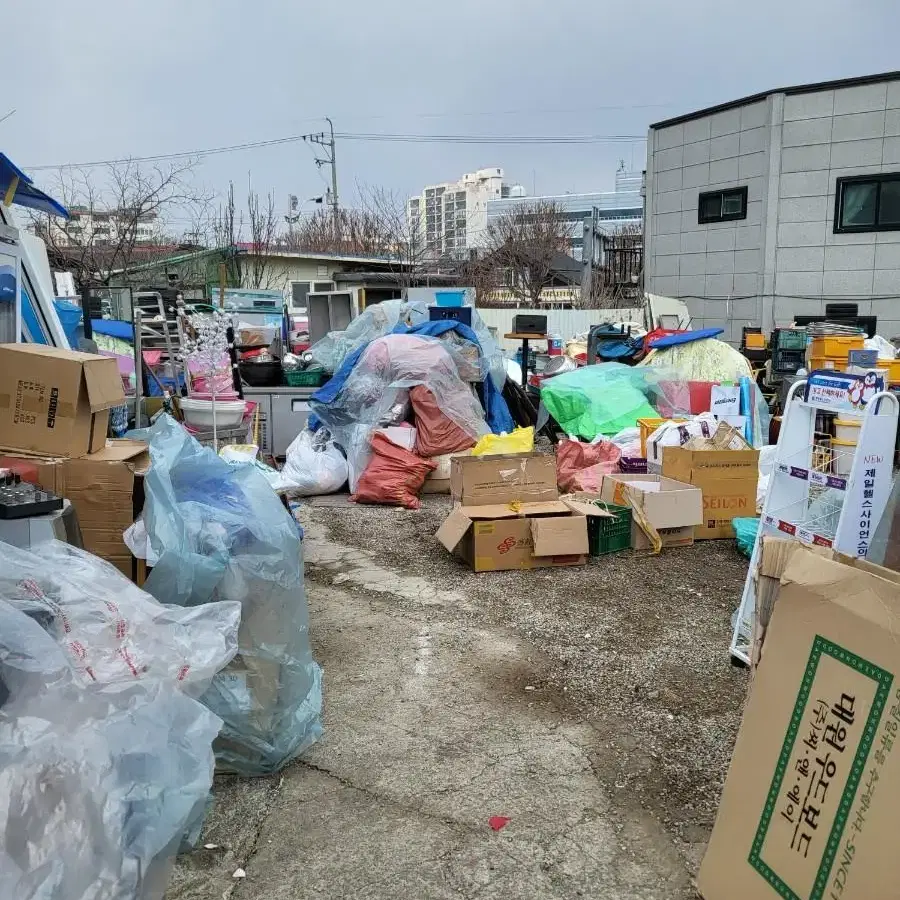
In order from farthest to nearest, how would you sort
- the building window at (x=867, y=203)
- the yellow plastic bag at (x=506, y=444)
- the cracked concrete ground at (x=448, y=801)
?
the building window at (x=867, y=203)
the yellow plastic bag at (x=506, y=444)
the cracked concrete ground at (x=448, y=801)

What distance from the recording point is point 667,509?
198 inches

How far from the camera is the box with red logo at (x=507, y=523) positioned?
4.66 metres

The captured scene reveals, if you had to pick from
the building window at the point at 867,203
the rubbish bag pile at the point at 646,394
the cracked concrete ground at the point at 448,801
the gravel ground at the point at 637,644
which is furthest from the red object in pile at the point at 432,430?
the building window at the point at 867,203

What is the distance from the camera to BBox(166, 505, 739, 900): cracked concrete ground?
205 centimetres

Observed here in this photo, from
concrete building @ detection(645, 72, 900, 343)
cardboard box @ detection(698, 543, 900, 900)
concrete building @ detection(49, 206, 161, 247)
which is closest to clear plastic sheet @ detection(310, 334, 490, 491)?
cardboard box @ detection(698, 543, 900, 900)

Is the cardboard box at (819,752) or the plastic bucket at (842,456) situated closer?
the cardboard box at (819,752)

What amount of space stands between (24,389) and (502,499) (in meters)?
2.91

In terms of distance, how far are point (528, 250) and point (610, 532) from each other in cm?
2296

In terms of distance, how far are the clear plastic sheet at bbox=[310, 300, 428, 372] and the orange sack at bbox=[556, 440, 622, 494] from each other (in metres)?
2.81

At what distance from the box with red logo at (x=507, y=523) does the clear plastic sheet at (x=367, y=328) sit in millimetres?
3787

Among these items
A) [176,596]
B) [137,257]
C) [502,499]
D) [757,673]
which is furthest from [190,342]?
[137,257]

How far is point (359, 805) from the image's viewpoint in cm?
238

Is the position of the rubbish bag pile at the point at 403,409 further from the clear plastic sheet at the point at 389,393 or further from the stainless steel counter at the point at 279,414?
the stainless steel counter at the point at 279,414

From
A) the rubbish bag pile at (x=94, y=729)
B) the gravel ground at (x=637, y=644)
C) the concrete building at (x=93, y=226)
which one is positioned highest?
the concrete building at (x=93, y=226)
